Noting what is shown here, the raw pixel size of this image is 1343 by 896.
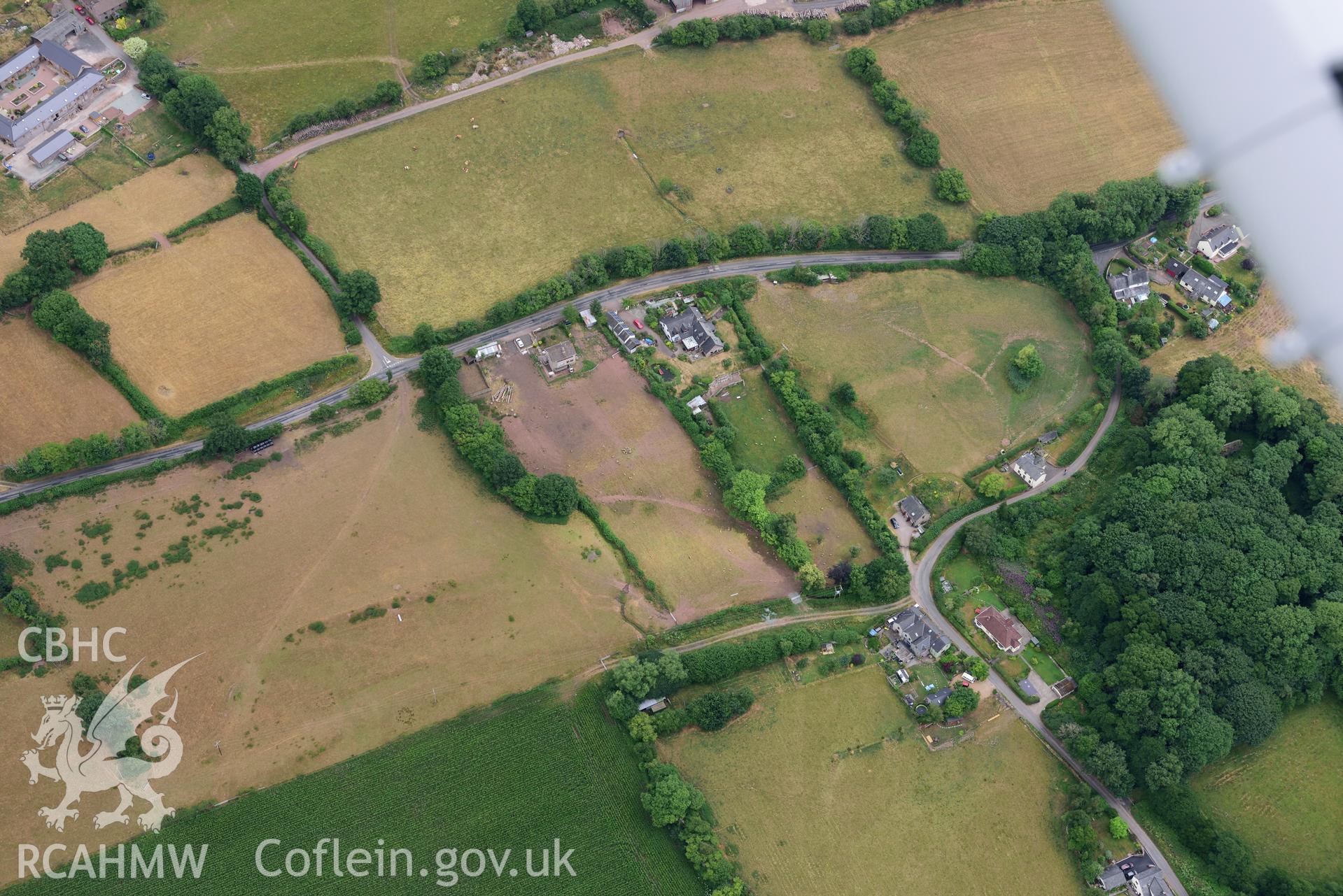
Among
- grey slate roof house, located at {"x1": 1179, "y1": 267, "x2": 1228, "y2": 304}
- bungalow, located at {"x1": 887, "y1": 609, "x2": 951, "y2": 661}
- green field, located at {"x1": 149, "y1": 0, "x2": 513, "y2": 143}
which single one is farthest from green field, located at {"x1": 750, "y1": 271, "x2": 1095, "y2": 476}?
green field, located at {"x1": 149, "y1": 0, "x2": 513, "y2": 143}

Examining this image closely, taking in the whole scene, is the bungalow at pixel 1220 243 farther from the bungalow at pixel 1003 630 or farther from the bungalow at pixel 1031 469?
the bungalow at pixel 1003 630

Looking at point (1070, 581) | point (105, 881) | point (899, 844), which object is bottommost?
point (899, 844)

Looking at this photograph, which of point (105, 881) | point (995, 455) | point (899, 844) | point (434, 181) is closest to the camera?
point (105, 881)

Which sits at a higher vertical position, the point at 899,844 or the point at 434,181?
the point at 434,181

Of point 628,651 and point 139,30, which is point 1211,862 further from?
point 139,30

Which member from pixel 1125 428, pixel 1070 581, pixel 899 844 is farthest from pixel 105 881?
pixel 1125 428

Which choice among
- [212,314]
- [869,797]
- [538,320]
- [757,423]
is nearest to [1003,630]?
[869,797]

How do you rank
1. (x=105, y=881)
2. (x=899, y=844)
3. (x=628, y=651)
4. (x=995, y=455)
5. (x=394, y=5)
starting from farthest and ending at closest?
1. (x=394, y=5)
2. (x=995, y=455)
3. (x=628, y=651)
4. (x=899, y=844)
5. (x=105, y=881)

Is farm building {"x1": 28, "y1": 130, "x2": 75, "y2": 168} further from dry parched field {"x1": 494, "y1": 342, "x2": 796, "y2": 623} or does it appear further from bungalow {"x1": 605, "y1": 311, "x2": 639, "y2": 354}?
bungalow {"x1": 605, "y1": 311, "x2": 639, "y2": 354}
